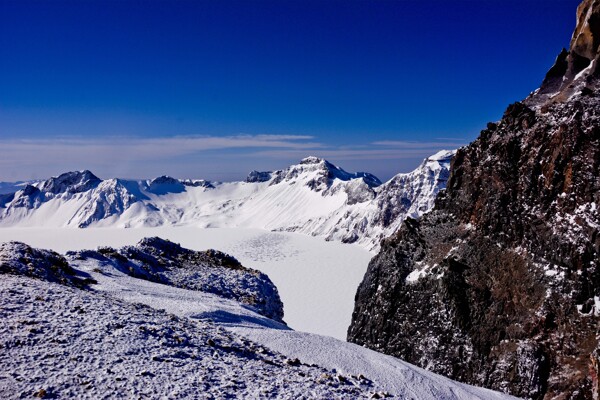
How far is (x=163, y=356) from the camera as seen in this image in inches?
494

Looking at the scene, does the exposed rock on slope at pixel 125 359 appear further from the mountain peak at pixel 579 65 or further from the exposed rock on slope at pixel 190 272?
the mountain peak at pixel 579 65

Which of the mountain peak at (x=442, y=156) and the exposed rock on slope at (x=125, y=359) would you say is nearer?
the exposed rock on slope at (x=125, y=359)

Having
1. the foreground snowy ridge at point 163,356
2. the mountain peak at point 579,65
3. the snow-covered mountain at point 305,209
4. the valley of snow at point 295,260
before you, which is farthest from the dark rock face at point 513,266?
the snow-covered mountain at point 305,209

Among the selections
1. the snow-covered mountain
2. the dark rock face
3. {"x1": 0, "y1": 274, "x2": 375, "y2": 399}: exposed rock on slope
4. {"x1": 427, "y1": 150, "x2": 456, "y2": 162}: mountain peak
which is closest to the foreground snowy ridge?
{"x1": 0, "y1": 274, "x2": 375, "y2": 399}: exposed rock on slope

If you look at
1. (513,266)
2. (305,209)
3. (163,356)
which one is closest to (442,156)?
(305,209)

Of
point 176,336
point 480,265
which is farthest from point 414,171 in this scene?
point 176,336

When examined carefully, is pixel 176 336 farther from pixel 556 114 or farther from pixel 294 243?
pixel 294 243

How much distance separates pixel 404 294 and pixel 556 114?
1536 cm

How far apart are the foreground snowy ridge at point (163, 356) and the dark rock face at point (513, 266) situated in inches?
237

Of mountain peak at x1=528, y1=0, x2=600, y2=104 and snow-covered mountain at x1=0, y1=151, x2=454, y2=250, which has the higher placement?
mountain peak at x1=528, y1=0, x2=600, y2=104

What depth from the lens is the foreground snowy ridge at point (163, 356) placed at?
10.6 m

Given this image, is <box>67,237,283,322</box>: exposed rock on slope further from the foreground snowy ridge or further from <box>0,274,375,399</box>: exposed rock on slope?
<box>0,274,375,399</box>: exposed rock on slope

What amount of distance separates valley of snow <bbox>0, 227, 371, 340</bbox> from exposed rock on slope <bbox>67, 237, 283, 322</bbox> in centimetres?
1365

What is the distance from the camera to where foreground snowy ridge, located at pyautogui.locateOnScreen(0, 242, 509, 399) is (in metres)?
10.6
